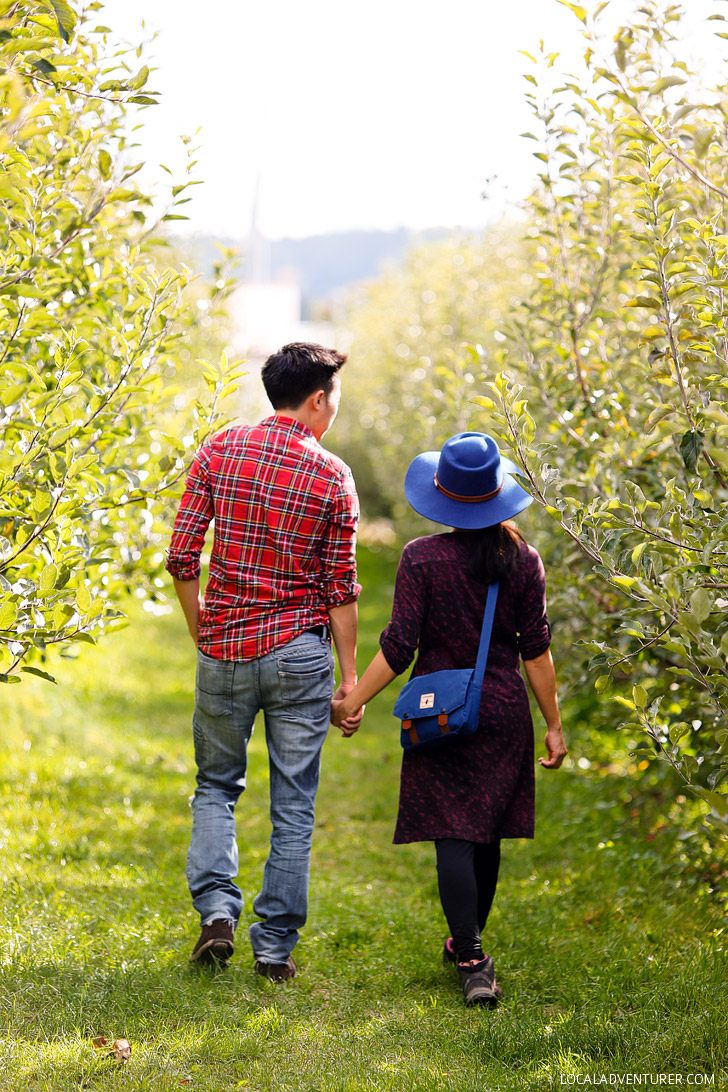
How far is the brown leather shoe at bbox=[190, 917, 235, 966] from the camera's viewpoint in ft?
11.9

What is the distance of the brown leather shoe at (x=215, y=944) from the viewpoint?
11.9ft

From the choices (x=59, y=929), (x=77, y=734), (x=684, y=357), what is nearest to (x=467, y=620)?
(x=684, y=357)

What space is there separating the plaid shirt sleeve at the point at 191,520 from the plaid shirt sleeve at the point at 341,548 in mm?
453

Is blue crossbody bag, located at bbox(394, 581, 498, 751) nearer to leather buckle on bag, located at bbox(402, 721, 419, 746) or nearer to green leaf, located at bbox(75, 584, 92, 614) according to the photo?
leather buckle on bag, located at bbox(402, 721, 419, 746)

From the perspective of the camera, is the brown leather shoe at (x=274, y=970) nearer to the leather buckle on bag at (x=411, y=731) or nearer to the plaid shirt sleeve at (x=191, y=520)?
the leather buckle on bag at (x=411, y=731)

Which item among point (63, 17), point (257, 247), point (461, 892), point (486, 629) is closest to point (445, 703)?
point (486, 629)

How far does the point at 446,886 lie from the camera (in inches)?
141

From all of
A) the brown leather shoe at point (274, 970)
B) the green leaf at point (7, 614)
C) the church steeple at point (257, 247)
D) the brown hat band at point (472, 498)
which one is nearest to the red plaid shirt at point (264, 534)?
the brown hat band at point (472, 498)

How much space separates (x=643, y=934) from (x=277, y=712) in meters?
1.76

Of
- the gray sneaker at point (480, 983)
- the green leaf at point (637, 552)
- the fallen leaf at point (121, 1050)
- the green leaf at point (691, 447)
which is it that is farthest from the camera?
the gray sneaker at point (480, 983)

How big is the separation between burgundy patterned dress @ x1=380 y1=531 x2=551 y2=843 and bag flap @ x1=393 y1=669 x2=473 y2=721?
0.28ft

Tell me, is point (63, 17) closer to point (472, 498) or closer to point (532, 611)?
point (472, 498)

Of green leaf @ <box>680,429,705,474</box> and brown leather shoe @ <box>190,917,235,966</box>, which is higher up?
green leaf @ <box>680,429,705,474</box>

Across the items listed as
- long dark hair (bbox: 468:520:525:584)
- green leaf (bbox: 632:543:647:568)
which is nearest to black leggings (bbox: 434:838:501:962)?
long dark hair (bbox: 468:520:525:584)
